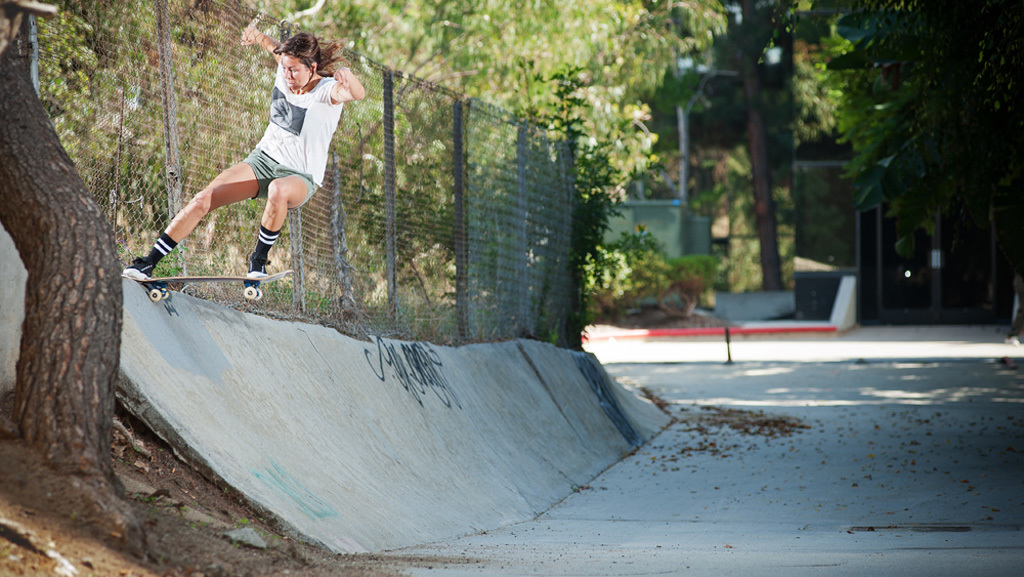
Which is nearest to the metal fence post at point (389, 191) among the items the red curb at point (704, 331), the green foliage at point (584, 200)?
the green foliage at point (584, 200)

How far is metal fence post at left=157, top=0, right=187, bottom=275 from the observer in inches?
229

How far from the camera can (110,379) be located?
13.0 ft

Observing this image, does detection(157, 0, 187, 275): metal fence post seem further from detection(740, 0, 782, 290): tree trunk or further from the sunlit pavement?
detection(740, 0, 782, 290): tree trunk

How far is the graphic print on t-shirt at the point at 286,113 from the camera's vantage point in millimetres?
5691

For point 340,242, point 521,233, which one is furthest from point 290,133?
point 521,233

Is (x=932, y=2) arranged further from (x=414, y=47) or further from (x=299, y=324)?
(x=414, y=47)

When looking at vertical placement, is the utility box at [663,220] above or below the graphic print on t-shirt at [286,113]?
above

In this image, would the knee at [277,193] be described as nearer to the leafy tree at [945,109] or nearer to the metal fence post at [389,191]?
the metal fence post at [389,191]

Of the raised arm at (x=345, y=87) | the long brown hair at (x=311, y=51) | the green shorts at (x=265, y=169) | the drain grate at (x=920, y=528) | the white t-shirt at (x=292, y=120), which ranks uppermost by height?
the long brown hair at (x=311, y=51)

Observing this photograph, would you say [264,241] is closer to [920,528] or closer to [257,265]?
[257,265]

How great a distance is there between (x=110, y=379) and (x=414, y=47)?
16077 millimetres

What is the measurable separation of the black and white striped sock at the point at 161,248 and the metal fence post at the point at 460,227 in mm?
4298

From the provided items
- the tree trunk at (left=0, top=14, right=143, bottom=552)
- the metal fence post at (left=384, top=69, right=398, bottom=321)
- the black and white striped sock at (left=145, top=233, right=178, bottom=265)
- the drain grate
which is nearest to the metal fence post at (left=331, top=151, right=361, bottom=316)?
the metal fence post at (left=384, top=69, right=398, bottom=321)

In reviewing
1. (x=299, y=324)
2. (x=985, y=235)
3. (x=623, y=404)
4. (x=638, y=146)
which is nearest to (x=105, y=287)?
(x=299, y=324)
